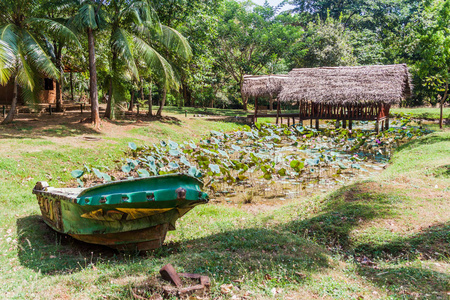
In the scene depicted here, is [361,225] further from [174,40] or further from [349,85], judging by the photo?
[349,85]

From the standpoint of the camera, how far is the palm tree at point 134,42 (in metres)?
13.3

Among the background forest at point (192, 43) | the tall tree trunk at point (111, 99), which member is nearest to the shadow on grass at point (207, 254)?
the background forest at point (192, 43)

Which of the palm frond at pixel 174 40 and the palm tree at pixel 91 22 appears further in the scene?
the palm frond at pixel 174 40

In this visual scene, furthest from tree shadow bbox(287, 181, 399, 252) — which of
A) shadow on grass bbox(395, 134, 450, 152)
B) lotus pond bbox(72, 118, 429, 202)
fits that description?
shadow on grass bbox(395, 134, 450, 152)

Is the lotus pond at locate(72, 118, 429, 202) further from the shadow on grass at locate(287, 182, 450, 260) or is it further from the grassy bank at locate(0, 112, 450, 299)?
the shadow on grass at locate(287, 182, 450, 260)

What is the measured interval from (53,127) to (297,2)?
35.1 m

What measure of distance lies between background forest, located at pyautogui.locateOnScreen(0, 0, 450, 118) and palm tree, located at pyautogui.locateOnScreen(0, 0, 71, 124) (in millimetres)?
35

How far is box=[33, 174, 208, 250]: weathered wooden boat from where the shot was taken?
416cm

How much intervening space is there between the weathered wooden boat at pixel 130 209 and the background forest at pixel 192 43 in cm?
738

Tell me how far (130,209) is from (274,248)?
191 cm

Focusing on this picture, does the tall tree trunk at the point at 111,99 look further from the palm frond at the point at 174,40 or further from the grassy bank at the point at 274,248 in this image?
the grassy bank at the point at 274,248

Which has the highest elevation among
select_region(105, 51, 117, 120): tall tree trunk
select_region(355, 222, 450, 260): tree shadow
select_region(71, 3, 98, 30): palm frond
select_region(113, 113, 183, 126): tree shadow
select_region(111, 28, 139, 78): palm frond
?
A: select_region(71, 3, 98, 30): palm frond

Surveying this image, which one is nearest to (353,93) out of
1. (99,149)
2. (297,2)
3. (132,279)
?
(99,149)

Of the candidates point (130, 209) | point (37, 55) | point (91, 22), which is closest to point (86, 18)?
point (91, 22)
